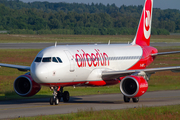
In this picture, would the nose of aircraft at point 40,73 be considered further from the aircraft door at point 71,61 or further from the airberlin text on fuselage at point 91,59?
the airberlin text on fuselage at point 91,59

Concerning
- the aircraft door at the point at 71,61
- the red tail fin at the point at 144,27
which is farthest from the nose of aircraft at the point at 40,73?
the red tail fin at the point at 144,27

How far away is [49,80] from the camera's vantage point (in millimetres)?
22578

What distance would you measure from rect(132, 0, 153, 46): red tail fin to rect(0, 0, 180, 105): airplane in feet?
9.23

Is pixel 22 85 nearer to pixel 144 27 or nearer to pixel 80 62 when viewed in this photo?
pixel 80 62

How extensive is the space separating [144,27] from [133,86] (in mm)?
11498

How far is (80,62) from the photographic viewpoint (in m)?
25.1

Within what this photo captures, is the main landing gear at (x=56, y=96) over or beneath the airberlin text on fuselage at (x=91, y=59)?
beneath

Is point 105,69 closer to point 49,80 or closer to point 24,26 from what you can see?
point 49,80

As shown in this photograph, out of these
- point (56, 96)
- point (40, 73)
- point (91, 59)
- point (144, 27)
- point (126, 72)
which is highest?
point (144, 27)

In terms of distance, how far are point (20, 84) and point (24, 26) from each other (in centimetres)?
15009

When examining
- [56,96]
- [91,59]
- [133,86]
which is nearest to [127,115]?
[133,86]

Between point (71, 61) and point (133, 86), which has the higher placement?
point (71, 61)

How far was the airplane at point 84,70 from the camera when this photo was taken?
2300 cm

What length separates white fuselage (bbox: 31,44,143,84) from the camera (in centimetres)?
2261
